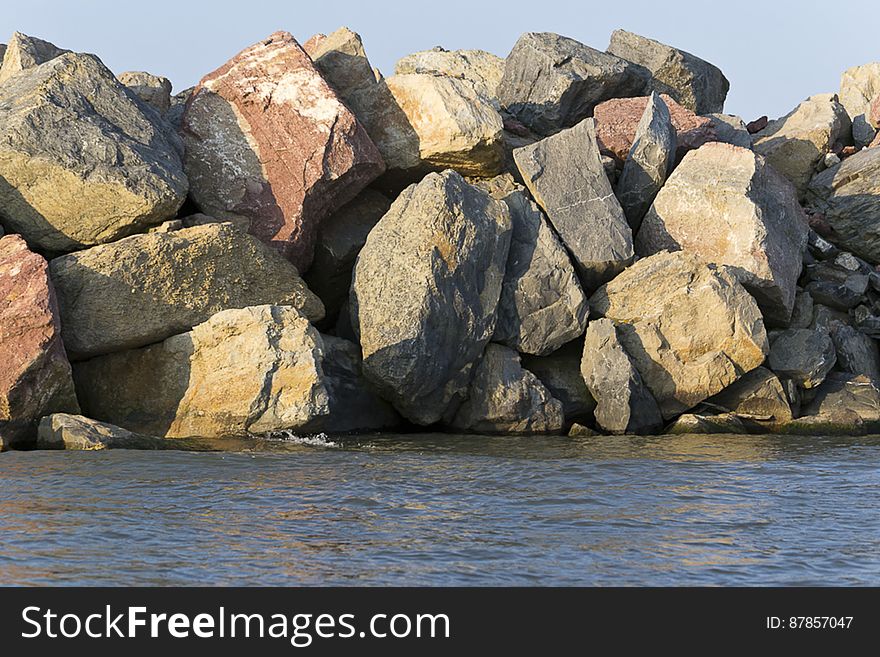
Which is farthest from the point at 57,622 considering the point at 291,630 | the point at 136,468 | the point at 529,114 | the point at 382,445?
the point at 529,114

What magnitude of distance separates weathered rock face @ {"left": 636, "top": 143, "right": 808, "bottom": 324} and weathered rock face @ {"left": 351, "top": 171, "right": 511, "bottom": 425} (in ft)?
9.40

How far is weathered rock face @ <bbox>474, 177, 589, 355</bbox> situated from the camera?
14.1m

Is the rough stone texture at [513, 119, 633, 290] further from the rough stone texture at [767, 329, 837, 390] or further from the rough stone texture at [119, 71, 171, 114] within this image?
the rough stone texture at [119, 71, 171, 114]

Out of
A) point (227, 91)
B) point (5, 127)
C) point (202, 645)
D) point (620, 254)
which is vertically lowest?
point (202, 645)

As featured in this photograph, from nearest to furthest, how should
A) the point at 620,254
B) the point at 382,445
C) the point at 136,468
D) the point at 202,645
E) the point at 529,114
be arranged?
1. the point at 202,645
2. the point at 136,468
3. the point at 382,445
4. the point at 620,254
5. the point at 529,114

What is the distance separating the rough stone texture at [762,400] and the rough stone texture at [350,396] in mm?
4516

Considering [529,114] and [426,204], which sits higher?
[529,114]

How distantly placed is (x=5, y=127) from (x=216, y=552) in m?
7.73

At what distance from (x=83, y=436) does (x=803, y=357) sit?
932 centimetres

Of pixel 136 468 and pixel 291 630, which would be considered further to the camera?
pixel 136 468

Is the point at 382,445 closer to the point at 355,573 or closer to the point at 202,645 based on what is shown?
A: the point at 355,573

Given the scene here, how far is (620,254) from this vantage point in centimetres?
1484

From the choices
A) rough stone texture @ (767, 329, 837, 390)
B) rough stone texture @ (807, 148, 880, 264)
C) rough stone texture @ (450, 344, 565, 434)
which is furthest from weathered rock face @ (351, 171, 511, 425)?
rough stone texture @ (807, 148, 880, 264)

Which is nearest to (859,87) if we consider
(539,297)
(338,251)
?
(539,297)
